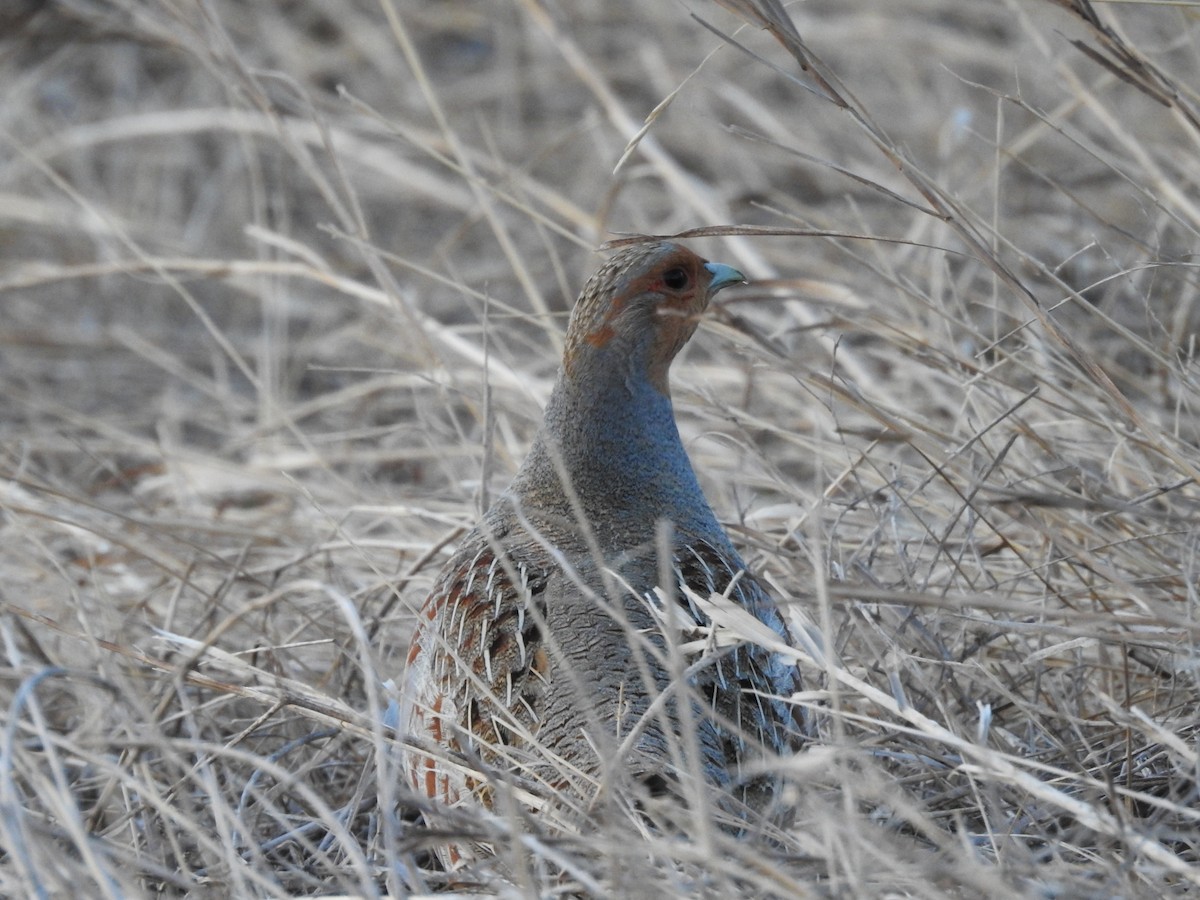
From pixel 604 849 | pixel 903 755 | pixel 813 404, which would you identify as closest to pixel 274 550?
pixel 813 404

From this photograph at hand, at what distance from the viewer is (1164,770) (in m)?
2.45

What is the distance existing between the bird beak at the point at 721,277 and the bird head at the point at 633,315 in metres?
0.07

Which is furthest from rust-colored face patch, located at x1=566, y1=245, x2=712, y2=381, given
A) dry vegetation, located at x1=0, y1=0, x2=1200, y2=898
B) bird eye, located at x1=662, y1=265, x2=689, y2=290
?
dry vegetation, located at x1=0, y1=0, x2=1200, y2=898

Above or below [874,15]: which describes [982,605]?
below

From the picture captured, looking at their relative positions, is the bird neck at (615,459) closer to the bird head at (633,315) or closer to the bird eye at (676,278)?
the bird head at (633,315)

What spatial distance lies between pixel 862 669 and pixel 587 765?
31.0 inches

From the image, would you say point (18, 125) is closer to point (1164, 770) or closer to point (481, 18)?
point (481, 18)

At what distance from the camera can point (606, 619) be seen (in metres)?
2.42

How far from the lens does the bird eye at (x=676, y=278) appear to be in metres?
2.98

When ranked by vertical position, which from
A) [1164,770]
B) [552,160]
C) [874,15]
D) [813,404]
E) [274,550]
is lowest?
[1164,770]

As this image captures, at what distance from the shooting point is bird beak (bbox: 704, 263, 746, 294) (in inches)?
121

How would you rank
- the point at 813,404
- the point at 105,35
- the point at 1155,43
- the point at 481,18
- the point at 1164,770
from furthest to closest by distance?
the point at 481,18
the point at 1155,43
the point at 105,35
the point at 813,404
the point at 1164,770

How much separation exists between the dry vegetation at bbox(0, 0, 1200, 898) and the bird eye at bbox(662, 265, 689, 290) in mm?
153

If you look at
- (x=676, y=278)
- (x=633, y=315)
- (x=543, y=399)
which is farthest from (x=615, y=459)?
(x=543, y=399)
